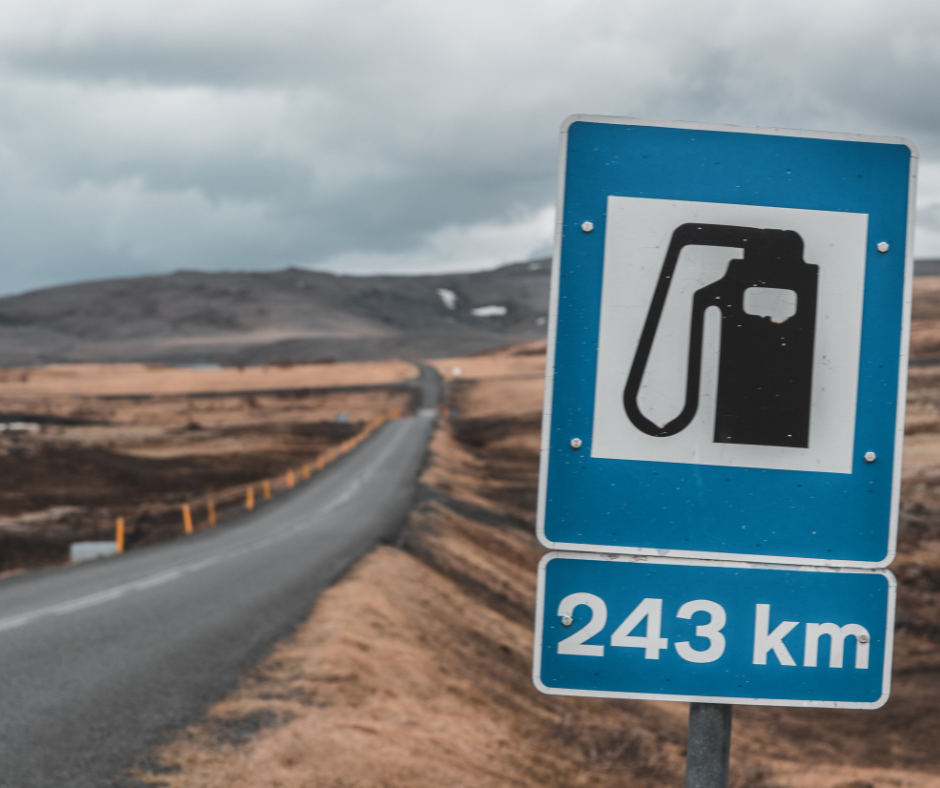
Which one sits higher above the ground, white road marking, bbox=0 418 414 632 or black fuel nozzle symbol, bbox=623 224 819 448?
black fuel nozzle symbol, bbox=623 224 819 448

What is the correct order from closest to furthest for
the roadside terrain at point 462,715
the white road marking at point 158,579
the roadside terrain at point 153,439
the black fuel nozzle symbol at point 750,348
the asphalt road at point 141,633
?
the black fuel nozzle symbol at point 750,348 < the roadside terrain at point 462,715 < the asphalt road at point 141,633 < the white road marking at point 158,579 < the roadside terrain at point 153,439

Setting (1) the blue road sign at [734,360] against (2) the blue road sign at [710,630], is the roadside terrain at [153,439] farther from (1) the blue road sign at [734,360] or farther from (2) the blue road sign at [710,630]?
(1) the blue road sign at [734,360]

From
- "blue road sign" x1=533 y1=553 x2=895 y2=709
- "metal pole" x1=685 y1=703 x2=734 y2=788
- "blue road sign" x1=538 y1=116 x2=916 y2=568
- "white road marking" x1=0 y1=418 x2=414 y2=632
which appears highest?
"blue road sign" x1=538 y1=116 x2=916 y2=568

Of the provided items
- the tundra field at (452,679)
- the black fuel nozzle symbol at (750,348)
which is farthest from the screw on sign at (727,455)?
the tundra field at (452,679)

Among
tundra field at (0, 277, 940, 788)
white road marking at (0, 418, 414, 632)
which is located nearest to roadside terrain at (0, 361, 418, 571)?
tundra field at (0, 277, 940, 788)

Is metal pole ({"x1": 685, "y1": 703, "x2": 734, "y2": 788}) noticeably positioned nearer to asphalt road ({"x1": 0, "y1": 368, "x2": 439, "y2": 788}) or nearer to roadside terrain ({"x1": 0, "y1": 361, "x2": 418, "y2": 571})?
asphalt road ({"x1": 0, "y1": 368, "x2": 439, "y2": 788})

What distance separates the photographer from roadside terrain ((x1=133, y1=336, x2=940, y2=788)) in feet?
23.2

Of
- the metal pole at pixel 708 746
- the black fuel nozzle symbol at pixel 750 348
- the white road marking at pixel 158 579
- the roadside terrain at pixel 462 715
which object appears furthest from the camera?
the white road marking at pixel 158 579

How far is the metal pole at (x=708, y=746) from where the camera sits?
1878 mm

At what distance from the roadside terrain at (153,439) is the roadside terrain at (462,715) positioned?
14.1 meters

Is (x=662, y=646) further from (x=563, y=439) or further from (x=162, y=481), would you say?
(x=162, y=481)

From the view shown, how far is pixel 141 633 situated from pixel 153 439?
1791 inches

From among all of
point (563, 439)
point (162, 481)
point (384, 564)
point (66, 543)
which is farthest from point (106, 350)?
point (563, 439)

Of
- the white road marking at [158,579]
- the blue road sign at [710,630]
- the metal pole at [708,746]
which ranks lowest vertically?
the white road marking at [158,579]
